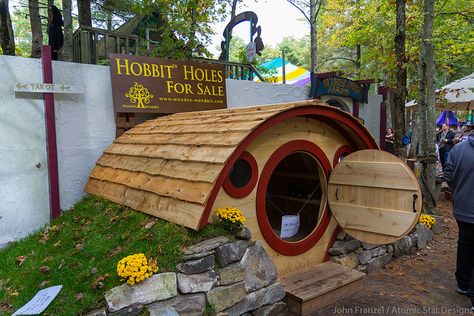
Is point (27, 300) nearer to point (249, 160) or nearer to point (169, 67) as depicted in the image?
point (249, 160)

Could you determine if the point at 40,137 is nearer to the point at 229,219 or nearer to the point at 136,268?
the point at 136,268

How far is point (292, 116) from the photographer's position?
3.99m

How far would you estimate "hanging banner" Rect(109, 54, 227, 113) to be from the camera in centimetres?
553

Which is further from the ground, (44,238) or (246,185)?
(246,185)

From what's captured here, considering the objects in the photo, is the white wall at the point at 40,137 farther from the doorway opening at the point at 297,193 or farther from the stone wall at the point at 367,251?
the stone wall at the point at 367,251

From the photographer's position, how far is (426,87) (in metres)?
7.41

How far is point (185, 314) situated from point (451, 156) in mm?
3530

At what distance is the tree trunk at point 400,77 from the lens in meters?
7.24

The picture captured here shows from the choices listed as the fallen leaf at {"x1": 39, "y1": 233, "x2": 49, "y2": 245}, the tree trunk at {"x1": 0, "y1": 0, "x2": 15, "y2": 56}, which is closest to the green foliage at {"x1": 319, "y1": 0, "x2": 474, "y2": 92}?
the fallen leaf at {"x1": 39, "y1": 233, "x2": 49, "y2": 245}

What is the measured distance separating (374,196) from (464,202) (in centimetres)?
100

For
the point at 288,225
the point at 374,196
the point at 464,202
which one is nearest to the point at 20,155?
the point at 288,225

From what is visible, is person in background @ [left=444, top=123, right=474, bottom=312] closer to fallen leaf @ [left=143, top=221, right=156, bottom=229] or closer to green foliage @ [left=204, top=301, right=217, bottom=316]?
green foliage @ [left=204, top=301, right=217, bottom=316]

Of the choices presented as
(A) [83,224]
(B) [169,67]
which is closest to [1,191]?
(A) [83,224]

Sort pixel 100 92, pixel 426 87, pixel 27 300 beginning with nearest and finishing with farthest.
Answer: pixel 27 300 → pixel 100 92 → pixel 426 87
